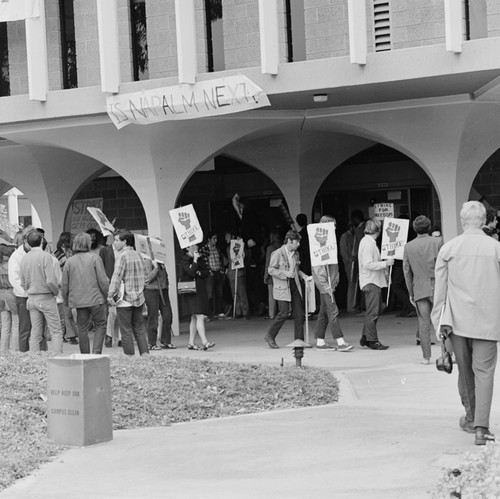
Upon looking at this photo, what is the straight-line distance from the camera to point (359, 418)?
9414 millimetres

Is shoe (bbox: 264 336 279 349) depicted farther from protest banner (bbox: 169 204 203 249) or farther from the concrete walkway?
the concrete walkway

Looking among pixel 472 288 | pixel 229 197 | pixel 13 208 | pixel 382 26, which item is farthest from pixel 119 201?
pixel 13 208

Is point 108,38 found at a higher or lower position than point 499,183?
higher

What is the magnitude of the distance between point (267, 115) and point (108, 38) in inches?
115

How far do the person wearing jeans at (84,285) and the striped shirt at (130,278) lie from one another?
390 millimetres

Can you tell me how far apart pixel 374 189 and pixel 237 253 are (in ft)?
12.1

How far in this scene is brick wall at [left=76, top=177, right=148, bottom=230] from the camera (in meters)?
25.3

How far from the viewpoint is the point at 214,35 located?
17.9 metres

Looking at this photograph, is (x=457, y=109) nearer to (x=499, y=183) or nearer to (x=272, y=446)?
(x=499, y=183)

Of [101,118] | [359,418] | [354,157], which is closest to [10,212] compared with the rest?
[354,157]

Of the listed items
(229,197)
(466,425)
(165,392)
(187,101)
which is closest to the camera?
(466,425)

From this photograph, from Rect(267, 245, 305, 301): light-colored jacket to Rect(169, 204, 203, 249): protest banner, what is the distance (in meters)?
1.25

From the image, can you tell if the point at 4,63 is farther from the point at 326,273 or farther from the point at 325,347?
the point at 325,347

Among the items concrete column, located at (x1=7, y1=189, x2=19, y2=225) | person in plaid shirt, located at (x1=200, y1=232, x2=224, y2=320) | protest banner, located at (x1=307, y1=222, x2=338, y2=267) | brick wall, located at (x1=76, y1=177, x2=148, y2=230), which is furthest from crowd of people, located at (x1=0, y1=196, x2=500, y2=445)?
concrete column, located at (x1=7, y1=189, x2=19, y2=225)
